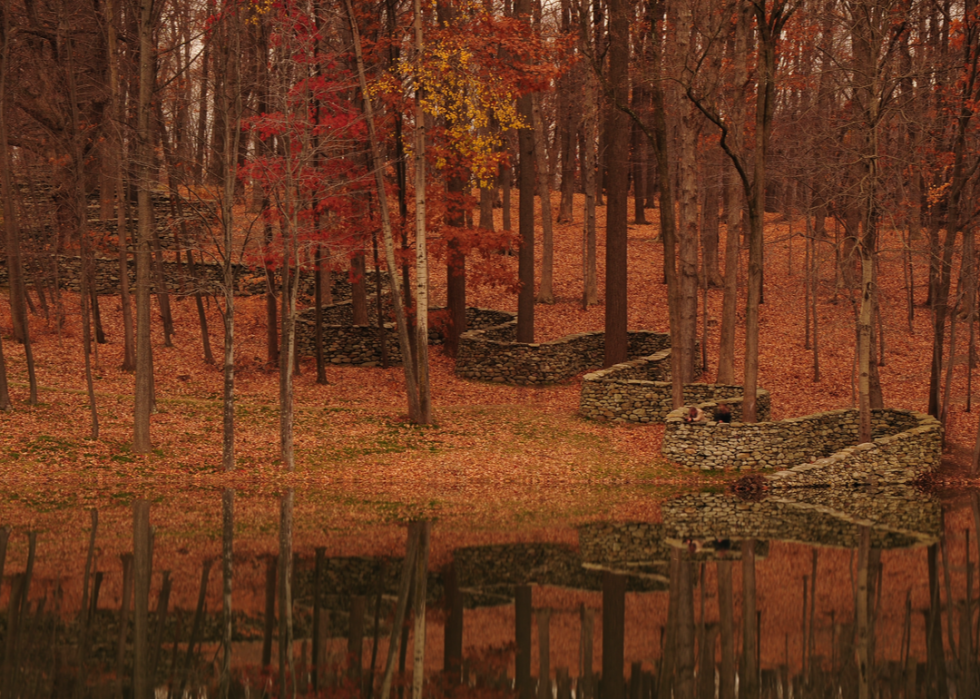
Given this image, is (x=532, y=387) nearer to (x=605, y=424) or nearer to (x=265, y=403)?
(x=605, y=424)

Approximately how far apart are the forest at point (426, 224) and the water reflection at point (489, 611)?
439 cm

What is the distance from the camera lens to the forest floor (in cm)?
1459

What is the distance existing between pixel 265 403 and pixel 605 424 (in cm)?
810

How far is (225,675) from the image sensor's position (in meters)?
6.97

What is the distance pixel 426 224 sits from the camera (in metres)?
22.1

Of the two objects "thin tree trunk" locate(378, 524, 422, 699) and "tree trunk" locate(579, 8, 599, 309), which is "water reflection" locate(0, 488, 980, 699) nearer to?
"thin tree trunk" locate(378, 524, 422, 699)

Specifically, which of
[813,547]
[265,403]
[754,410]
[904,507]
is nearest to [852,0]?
[754,410]

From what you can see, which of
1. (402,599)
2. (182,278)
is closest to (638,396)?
(402,599)

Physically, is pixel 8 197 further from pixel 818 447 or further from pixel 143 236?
pixel 818 447

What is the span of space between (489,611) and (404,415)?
423 inches

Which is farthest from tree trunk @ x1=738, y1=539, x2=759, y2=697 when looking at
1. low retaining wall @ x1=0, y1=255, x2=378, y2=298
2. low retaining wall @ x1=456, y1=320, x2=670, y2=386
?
low retaining wall @ x1=0, y1=255, x2=378, y2=298

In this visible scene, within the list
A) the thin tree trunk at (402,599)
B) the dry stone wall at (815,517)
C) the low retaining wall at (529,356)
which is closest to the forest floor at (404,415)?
the low retaining wall at (529,356)

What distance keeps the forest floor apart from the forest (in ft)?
0.40

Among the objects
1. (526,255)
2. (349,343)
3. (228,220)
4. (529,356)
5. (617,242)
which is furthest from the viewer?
(349,343)
